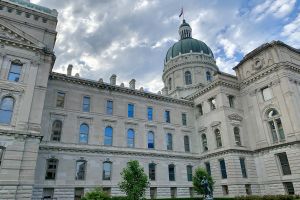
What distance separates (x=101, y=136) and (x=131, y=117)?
18.7 feet

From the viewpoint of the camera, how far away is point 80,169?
29.8 meters

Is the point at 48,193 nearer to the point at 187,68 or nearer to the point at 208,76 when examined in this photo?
the point at 187,68

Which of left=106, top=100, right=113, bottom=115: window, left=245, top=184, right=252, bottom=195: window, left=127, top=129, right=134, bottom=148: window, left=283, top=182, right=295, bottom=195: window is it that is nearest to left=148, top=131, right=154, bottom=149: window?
left=127, top=129, right=134, bottom=148: window

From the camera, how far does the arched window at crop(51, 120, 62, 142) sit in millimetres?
29797

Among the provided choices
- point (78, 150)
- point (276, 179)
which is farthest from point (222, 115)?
point (78, 150)

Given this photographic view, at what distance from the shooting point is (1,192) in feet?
66.7

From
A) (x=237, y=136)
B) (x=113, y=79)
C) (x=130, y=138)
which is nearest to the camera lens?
(x=130, y=138)

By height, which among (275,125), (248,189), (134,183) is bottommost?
(248,189)

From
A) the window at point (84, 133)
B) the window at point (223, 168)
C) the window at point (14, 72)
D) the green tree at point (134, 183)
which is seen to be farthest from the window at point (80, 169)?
the window at point (223, 168)

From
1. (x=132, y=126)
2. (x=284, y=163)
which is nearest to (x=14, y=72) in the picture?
(x=132, y=126)

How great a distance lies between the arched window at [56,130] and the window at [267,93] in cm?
2836

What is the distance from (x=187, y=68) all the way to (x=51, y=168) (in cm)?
3491

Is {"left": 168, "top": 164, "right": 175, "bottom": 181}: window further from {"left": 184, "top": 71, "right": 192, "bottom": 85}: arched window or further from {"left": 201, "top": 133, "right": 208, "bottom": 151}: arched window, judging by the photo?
{"left": 184, "top": 71, "right": 192, "bottom": 85}: arched window

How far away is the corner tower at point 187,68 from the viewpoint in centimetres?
5078
